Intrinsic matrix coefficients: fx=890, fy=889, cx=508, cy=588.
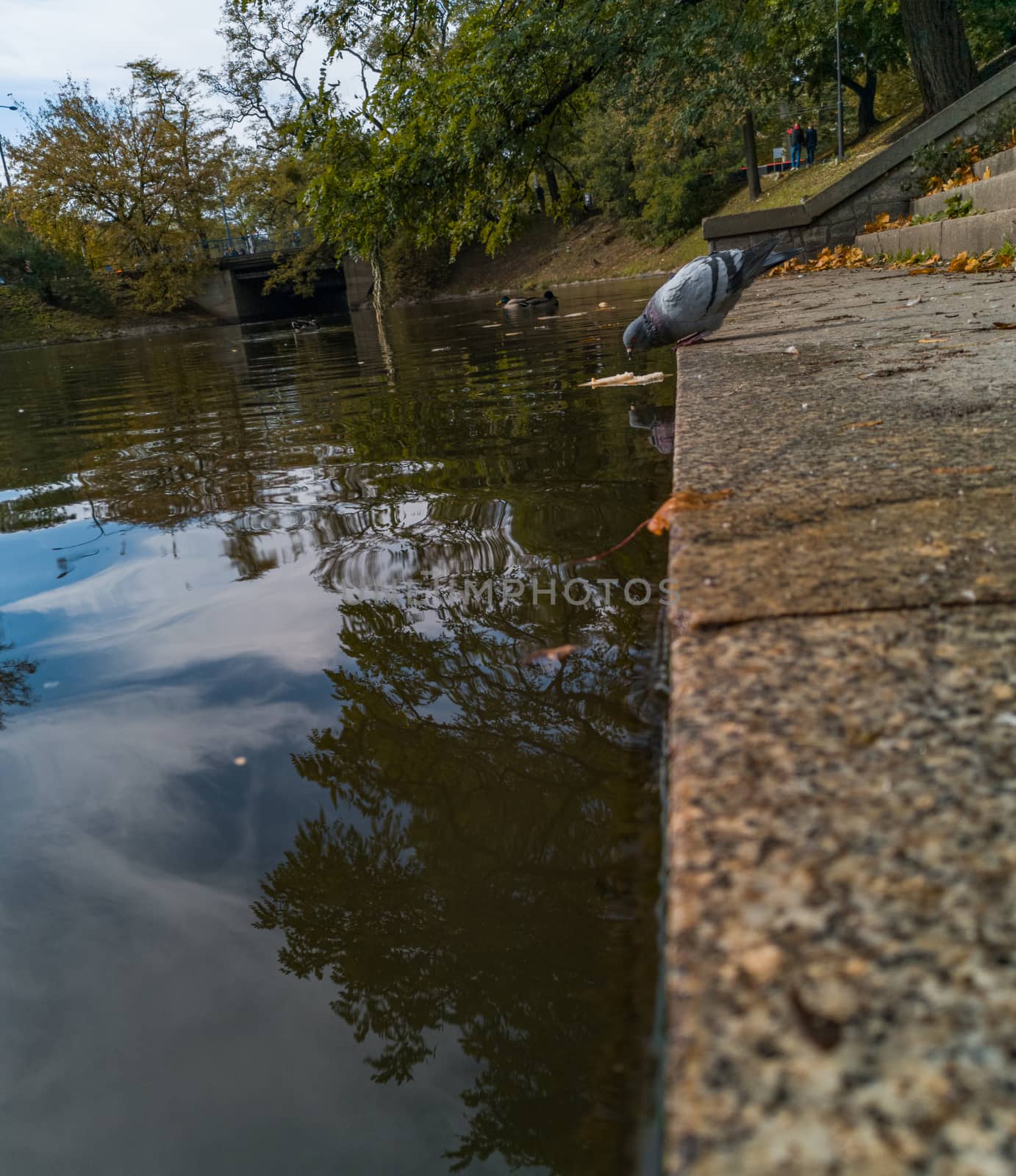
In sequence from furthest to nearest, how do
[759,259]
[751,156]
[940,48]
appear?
1. [751,156]
2. [940,48]
3. [759,259]

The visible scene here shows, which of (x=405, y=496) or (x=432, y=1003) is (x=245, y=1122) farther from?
(x=405, y=496)

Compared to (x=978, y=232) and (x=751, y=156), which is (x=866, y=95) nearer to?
(x=751, y=156)

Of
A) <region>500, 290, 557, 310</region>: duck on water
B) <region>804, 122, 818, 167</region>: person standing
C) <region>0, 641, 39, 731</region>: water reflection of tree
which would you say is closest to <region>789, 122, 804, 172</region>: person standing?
<region>804, 122, 818, 167</region>: person standing

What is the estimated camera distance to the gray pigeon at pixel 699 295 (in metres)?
4.98

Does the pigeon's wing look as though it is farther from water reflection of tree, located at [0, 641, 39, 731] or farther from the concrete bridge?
the concrete bridge

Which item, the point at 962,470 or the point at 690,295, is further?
the point at 690,295

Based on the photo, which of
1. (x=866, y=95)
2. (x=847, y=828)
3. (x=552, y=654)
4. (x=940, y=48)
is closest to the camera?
(x=847, y=828)

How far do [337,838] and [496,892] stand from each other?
1.19 feet

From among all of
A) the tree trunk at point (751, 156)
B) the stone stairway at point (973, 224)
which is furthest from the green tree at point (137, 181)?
the stone stairway at point (973, 224)

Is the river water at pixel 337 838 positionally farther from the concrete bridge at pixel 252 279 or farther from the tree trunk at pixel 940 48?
the concrete bridge at pixel 252 279

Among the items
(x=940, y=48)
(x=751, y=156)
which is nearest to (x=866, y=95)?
(x=751, y=156)

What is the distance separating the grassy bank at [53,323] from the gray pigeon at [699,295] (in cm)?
4235

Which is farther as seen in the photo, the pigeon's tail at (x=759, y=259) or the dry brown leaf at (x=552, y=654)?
the pigeon's tail at (x=759, y=259)

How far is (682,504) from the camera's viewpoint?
78.1 inches
